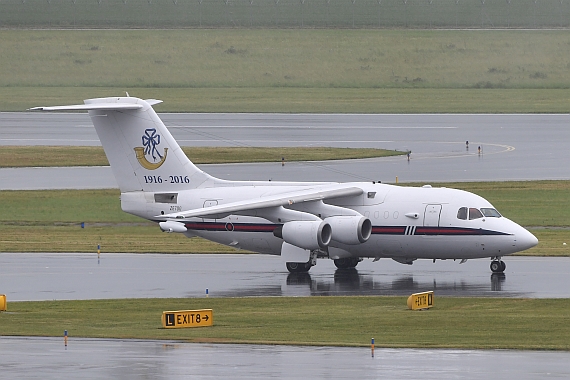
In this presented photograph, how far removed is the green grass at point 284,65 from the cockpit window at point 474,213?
243 ft

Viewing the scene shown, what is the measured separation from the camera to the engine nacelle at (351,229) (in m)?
38.6

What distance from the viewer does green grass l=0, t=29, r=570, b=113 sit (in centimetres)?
11888

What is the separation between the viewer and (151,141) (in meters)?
43.2

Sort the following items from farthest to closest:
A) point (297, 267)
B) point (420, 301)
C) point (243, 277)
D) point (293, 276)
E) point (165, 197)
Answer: point (165, 197), point (297, 267), point (293, 276), point (243, 277), point (420, 301)

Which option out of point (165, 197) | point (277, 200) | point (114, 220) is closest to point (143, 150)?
point (165, 197)

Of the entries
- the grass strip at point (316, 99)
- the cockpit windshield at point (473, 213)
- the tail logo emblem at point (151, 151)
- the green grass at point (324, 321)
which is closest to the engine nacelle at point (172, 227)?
the green grass at point (324, 321)

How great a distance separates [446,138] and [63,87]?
179 feet

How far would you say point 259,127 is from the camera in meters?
89.9

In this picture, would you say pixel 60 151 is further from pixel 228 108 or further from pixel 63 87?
pixel 63 87

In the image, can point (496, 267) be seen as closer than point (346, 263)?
Yes

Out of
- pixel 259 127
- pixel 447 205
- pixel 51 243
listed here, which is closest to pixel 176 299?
pixel 447 205

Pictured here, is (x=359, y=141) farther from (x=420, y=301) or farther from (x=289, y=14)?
(x=289, y=14)

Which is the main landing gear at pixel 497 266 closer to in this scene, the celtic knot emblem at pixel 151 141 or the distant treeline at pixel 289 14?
the celtic knot emblem at pixel 151 141

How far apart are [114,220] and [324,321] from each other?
25.1 meters
